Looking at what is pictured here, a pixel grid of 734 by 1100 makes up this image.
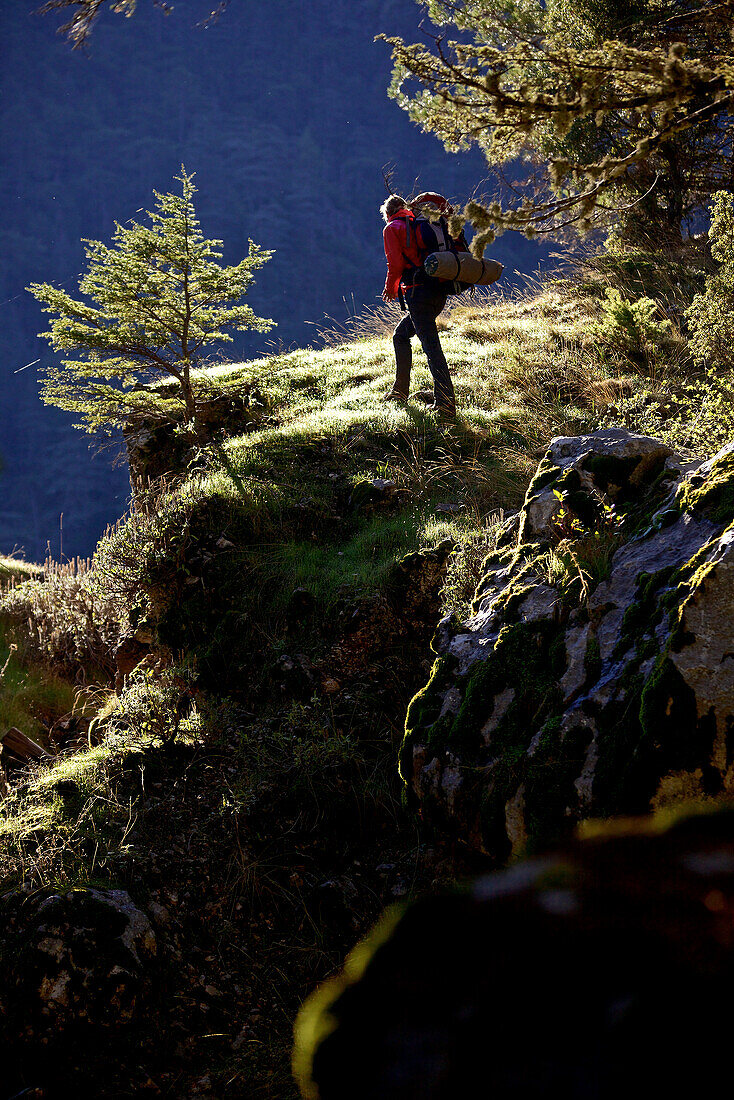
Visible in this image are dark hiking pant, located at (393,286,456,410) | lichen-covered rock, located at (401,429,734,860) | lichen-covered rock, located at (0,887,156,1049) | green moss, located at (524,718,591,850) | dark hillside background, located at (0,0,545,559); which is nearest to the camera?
lichen-covered rock, located at (401,429,734,860)

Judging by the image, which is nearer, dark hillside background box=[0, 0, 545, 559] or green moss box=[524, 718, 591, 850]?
green moss box=[524, 718, 591, 850]

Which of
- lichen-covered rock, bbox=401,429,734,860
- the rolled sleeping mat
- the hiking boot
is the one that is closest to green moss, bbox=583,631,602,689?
lichen-covered rock, bbox=401,429,734,860

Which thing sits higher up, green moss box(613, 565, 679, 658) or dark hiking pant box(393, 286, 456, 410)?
dark hiking pant box(393, 286, 456, 410)

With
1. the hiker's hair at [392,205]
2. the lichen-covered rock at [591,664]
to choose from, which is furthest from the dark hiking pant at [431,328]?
the lichen-covered rock at [591,664]

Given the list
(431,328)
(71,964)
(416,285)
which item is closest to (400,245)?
(416,285)

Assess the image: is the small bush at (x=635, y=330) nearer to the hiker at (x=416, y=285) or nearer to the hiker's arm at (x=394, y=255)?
the hiker at (x=416, y=285)

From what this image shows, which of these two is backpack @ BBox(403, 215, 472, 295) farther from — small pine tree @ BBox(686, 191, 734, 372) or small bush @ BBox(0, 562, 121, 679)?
small bush @ BBox(0, 562, 121, 679)

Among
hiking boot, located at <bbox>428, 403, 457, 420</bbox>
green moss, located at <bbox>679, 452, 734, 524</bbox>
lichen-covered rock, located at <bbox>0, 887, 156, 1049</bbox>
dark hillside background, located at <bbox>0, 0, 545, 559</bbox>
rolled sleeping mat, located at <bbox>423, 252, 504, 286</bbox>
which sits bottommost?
lichen-covered rock, located at <bbox>0, 887, 156, 1049</bbox>

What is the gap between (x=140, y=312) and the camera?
26.9 feet

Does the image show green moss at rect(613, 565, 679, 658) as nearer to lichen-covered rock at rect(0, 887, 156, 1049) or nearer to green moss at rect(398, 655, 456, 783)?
green moss at rect(398, 655, 456, 783)

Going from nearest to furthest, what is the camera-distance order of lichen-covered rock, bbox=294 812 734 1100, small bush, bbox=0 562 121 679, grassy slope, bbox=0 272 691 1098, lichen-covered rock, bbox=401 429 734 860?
lichen-covered rock, bbox=294 812 734 1100
lichen-covered rock, bbox=401 429 734 860
grassy slope, bbox=0 272 691 1098
small bush, bbox=0 562 121 679

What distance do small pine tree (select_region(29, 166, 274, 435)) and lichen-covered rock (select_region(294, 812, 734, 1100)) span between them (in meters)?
7.52

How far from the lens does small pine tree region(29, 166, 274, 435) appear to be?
25.8ft

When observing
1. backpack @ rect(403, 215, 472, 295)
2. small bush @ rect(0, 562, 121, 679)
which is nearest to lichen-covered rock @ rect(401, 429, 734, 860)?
backpack @ rect(403, 215, 472, 295)
